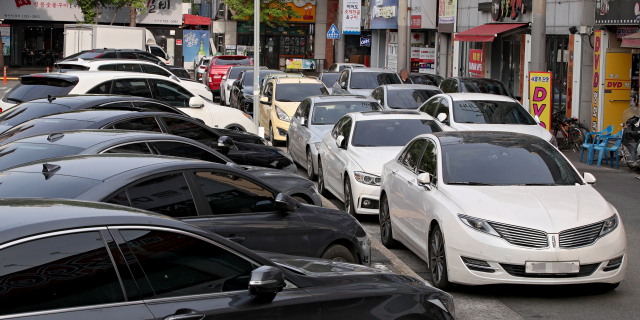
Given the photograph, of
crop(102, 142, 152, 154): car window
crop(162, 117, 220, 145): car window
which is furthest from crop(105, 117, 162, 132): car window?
crop(102, 142, 152, 154): car window

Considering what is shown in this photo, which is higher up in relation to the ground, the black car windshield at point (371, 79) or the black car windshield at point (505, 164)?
the black car windshield at point (371, 79)

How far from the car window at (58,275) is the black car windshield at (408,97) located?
50.1 feet

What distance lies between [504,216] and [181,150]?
126 inches

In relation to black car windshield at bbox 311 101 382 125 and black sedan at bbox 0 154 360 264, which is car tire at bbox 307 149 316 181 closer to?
black car windshield at bbox 311 101 382 125

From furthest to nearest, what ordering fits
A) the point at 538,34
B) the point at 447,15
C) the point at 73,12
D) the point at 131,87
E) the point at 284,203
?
1. the point at 73,12
2. the point at 447,15
3. the point at 538,34
4. the point at 131,87
5. the point at 284,203

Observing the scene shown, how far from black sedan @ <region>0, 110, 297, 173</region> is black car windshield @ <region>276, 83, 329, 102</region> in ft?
23.9

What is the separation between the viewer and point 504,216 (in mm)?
6781

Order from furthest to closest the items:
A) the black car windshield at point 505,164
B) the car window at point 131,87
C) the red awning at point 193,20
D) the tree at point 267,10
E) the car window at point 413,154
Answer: the red awning at point 193,20, the tree at point 267,10, the car window at point 131,87, the car window at point 413,154, the black car windshield at point 505,164

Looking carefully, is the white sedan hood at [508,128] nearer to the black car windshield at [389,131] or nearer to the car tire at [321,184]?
the black car windshield at [389,131]

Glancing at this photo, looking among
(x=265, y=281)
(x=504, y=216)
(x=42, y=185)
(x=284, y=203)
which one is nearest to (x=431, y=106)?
(x=504, y=216)

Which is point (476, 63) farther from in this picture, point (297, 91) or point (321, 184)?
point (321, 184)

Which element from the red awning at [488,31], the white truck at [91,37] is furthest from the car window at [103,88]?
the white truck at [91,37]

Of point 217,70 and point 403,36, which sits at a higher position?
point 403,36

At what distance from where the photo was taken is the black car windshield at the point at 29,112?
367 inches
